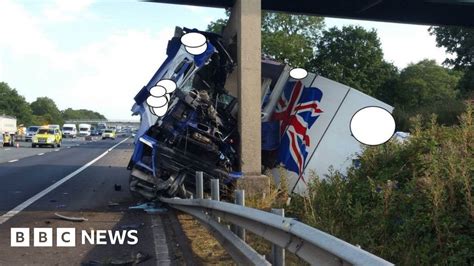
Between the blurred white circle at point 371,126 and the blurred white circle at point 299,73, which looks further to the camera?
the blurred white circle at point 299,73

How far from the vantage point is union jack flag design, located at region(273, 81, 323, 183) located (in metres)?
9.96

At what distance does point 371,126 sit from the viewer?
16.7ft

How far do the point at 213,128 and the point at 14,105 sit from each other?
13462 centimetres

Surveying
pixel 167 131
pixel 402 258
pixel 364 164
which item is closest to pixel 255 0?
pixel 167 131

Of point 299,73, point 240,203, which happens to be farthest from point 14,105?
point 240,203

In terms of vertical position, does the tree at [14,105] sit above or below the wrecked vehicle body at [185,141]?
above

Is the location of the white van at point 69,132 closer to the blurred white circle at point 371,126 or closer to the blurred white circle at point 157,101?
the blurred white circle at point 157,101

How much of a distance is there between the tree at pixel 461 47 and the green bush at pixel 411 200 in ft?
103

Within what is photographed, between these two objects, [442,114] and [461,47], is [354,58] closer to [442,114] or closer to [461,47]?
[461,47]

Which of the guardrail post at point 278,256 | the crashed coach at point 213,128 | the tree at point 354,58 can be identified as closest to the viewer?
the guardrail post at point 278,256

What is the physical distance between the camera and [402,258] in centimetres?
508

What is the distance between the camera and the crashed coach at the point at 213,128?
947cm

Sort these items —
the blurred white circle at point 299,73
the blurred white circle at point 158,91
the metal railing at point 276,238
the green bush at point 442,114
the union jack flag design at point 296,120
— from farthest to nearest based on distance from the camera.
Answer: the green bush at point 442,114 → the blurred white circle at point 299,73 → the union jack flag design at point 296,120 → the blurred white circle at point 158,91 → the metal railing at point 276,238

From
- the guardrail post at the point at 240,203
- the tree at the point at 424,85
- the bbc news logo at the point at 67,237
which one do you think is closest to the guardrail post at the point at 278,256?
the guardrail post at the point at 240,203
